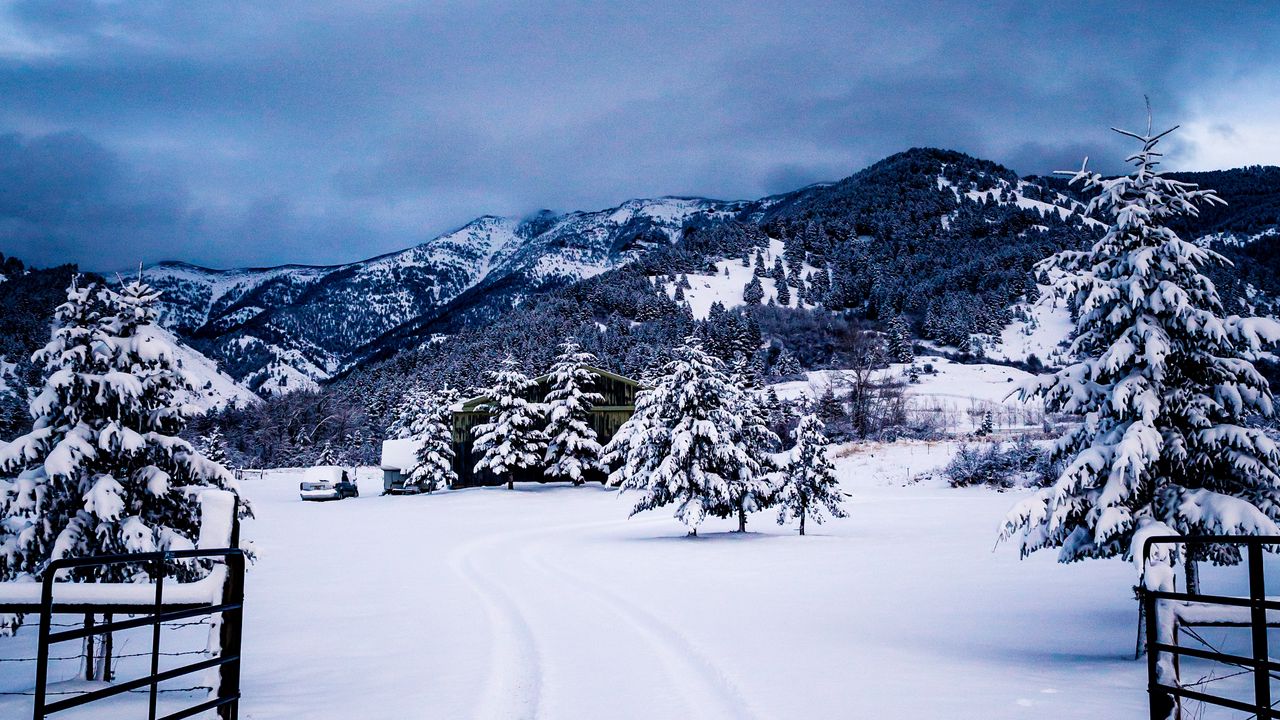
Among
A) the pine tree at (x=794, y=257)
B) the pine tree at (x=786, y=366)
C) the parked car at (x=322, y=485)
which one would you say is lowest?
the parked car at (x=322, y=485)

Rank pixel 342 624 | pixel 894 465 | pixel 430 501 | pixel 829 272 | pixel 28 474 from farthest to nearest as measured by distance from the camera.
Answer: pixel 829 272, pixel 894 465, pixel 430 501, pixel 342 624, pixel 28 474

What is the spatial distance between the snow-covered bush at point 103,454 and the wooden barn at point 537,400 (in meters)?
44.1

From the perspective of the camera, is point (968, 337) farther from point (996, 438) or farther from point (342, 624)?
point (342, 624)

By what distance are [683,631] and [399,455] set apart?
55.7 m

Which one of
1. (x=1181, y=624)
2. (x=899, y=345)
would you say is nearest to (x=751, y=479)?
(x=1181, y=624)

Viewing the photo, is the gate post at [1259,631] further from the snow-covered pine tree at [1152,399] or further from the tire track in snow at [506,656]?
the snow-covered pine tree at [1152,399]

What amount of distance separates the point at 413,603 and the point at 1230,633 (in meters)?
12.4

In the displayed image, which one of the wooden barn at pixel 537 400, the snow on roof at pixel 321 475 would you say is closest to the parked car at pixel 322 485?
the snow on roof at pixel 321 475

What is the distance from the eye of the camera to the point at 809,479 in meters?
27.5

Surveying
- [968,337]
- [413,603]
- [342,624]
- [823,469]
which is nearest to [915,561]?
[823,469]

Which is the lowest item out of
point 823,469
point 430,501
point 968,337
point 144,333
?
point 430,501

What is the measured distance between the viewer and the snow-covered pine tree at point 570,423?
52.3 metres

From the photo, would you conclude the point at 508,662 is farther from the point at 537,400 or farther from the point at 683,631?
the point at 537,400

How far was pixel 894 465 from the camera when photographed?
52125mm
